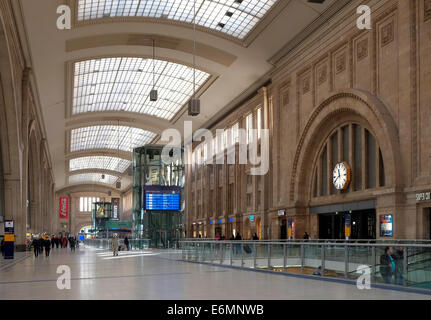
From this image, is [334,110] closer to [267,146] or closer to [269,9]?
[269,9]

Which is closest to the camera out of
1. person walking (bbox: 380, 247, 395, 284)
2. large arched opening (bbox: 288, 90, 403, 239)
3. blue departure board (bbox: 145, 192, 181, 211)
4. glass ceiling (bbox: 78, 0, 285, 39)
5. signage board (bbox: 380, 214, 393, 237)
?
person walking (bbox: 380, 247, 395, 284)

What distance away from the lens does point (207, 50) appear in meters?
35.0

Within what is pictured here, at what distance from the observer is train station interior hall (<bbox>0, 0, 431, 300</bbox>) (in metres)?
12.1

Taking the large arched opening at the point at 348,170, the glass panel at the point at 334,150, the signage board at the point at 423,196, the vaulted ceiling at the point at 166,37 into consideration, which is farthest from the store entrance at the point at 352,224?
the vaulted ceiling at the point at 166,37

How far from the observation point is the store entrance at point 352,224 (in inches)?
979

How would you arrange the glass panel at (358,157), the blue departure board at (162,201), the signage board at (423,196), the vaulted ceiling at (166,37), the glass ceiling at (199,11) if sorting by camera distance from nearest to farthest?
the signage board at (423,196) < the glass panel at (358,157) < the vaulted ceiling at (166,37) < the glass ceiling at (199,11) < the blue departure board at (162,201)

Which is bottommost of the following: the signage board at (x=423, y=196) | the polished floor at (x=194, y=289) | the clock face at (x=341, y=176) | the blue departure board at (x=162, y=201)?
the polished floor at (x=194, y=289)

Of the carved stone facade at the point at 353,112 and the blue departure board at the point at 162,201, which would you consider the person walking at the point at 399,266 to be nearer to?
the carved stone facade at the point at 353,112

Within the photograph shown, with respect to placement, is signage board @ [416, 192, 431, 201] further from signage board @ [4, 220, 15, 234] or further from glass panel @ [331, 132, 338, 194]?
signage board @ [4, 220, 15, 234]

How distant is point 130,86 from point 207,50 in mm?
14247

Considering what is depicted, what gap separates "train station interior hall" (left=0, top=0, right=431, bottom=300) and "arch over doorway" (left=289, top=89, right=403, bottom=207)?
0.27 ft

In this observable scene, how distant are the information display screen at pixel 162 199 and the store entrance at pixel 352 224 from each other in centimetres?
1196

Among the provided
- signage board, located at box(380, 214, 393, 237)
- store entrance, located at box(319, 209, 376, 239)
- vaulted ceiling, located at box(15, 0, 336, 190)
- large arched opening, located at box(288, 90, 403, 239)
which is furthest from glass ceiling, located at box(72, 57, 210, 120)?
signage board, located at box(380, 214, 393, 237)
